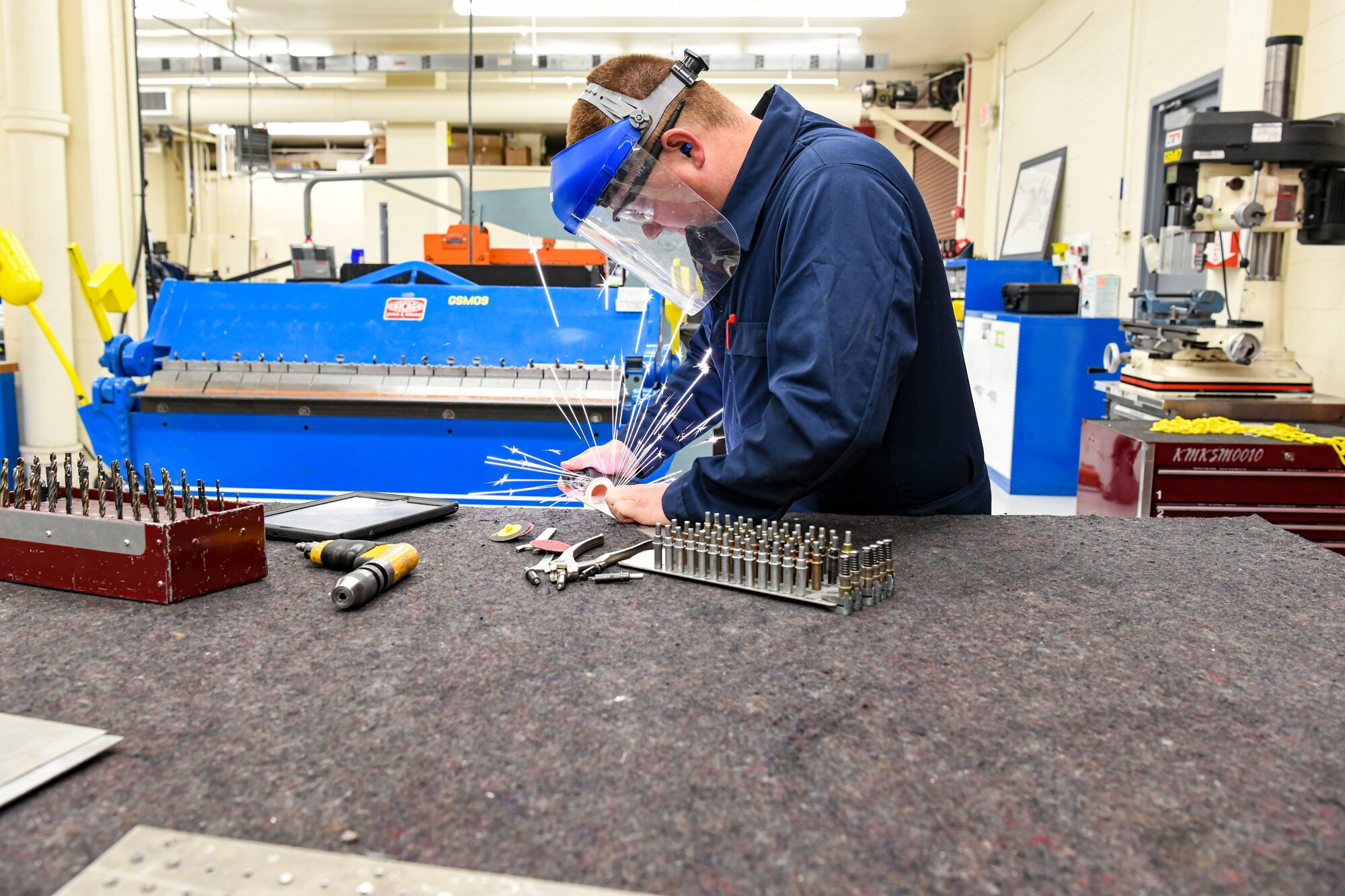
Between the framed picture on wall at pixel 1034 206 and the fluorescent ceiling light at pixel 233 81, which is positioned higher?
the fluorescent ceiling light at pixel 233 81

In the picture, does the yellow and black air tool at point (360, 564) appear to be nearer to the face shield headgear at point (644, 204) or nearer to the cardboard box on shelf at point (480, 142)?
the face shield headgear at point (644, 204)

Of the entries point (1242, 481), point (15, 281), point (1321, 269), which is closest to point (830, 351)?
point (1242, 481)

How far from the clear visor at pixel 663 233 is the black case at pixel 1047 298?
3.73 metres

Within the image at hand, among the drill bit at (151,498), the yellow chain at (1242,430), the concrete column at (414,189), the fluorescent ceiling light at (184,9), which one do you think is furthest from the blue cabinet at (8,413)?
the concrete column at (414,189)

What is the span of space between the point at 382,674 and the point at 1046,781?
0.57m

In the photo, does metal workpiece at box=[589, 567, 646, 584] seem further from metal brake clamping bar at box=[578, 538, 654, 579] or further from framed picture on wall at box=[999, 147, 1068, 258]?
framed picture on wall at box=[999, 147, 1068, 258]

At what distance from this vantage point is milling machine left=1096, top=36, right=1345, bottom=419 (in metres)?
2.52

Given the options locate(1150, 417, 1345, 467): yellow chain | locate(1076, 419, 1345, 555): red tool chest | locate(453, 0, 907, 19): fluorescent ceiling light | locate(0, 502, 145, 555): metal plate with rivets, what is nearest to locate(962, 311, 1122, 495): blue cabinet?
locate(1150, 417, 1345, 467): yellow chain

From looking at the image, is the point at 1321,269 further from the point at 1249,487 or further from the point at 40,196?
the point at 40,196

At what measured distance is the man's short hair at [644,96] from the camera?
136 cm

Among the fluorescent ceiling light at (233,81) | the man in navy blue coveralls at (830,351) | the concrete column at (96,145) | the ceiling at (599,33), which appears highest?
the ceiling at (599,33)

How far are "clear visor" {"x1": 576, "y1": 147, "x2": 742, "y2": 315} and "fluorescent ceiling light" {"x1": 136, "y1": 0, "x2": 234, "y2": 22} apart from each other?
6.37m

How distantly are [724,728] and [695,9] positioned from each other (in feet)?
21.5

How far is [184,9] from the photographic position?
6.73 meters
